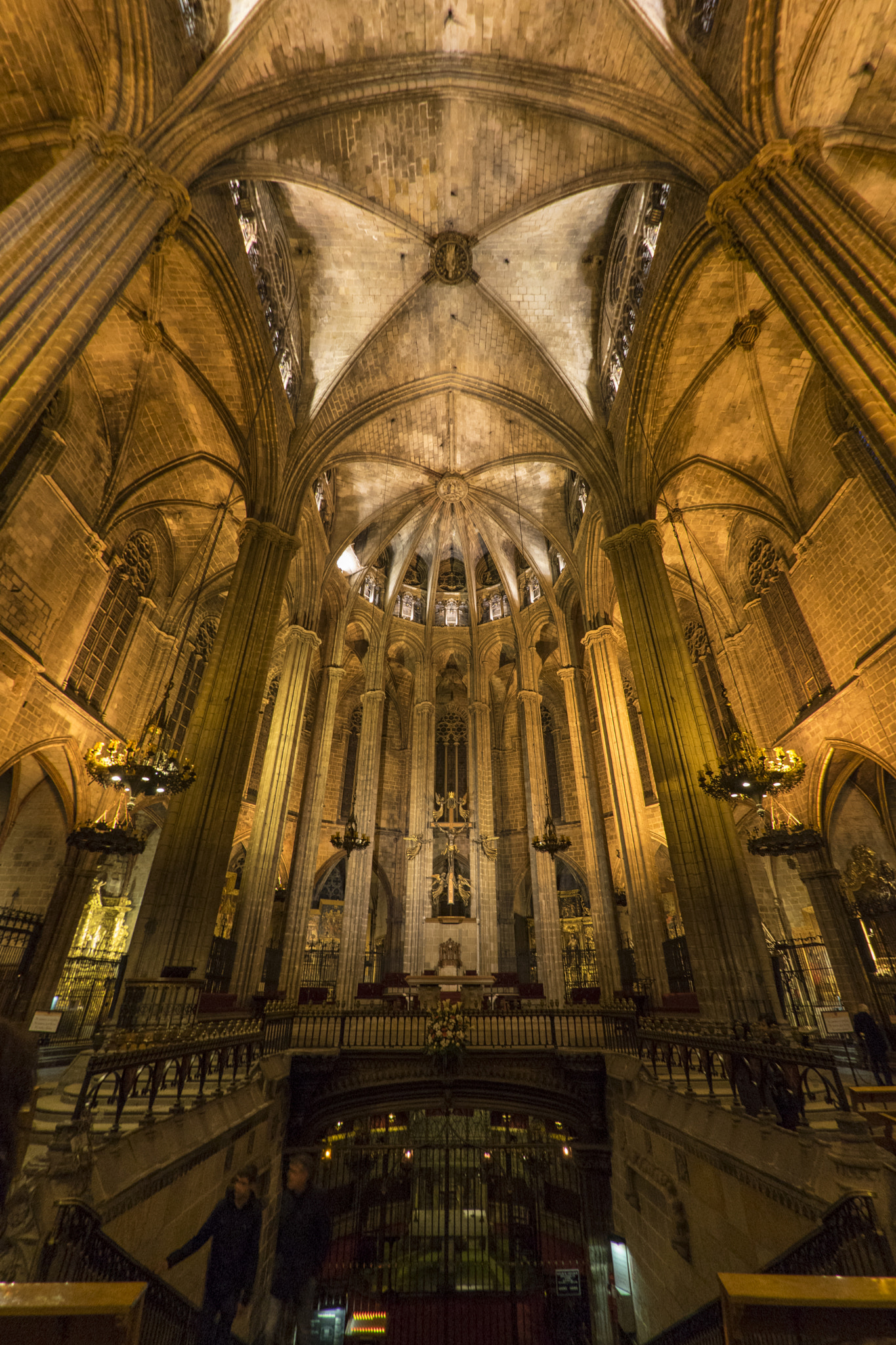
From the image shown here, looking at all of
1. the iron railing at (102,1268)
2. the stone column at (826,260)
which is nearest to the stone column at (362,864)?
the iron railing at (102,1268)

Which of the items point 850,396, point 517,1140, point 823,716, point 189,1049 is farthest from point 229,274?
point 517,1140

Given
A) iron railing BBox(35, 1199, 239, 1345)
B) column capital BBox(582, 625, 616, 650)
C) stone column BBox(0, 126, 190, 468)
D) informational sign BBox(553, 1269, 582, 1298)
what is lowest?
informational sign BBox(553, 1269, 582, 1298)

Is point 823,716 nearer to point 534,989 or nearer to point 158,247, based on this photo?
point 534,989

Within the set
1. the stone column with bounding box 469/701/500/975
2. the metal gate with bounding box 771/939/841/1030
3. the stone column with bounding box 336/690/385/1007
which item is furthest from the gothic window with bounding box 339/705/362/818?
the metal gate with bounding box 771/939/841/1030

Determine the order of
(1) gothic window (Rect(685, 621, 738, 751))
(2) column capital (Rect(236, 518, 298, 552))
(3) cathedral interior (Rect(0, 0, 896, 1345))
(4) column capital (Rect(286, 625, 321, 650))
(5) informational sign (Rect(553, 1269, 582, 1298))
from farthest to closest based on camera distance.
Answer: (4) column capital (Rect(286, 625, 321, 650)) < (1) gothic window (Rect(685, 621, 738, 751)) < (2) column capital (Rect(236, 518, 298, 552)) < (5) informational sign (Rect(553, 1269, 582, 1298)) < (3) cathedral interior (Rect(0, 0, 896, 1345))

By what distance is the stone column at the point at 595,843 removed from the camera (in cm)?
1614

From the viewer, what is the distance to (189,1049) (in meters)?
6.07

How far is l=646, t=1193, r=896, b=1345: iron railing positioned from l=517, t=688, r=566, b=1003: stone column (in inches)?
522

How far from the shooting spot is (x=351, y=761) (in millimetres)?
24750

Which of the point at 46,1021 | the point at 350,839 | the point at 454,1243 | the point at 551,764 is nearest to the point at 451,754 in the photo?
the point at 551,764

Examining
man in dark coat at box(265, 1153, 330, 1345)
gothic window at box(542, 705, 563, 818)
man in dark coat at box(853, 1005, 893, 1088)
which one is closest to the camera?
man in dark coat at box(265, 1153, 330, 1345)

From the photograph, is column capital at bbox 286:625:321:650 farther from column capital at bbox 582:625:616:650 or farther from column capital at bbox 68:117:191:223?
column capital at bbox 68:117:191:223

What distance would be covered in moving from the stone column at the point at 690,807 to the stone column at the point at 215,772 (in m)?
7.66

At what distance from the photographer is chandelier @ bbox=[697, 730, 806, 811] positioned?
9273mm
